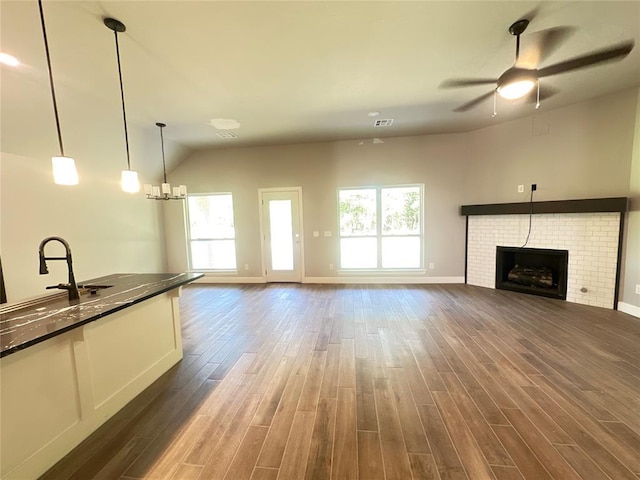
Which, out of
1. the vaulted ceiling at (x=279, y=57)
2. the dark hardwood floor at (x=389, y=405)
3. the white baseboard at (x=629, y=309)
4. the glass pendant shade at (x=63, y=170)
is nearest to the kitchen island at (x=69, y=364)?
the dark hardwood floor at (x=389, y=405)

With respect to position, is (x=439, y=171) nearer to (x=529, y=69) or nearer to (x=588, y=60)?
(x=588, y=60)

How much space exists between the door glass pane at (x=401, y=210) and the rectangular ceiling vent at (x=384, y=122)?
1.41 m

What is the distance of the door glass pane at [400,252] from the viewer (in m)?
5.70

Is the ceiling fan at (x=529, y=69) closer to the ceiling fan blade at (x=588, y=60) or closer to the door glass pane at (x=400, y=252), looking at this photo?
the ceiling fan blade at (x=588, y=60)

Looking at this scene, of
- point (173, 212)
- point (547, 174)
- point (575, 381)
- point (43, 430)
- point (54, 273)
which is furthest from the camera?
point (173, 212)

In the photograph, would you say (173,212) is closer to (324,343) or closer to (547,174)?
(324,343)

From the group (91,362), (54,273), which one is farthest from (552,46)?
(54,273)

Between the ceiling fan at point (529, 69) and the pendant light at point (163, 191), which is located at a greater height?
the ceiling fan at point (529, 69)

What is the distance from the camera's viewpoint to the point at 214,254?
6.27 m

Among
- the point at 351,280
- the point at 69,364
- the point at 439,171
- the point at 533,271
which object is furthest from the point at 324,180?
the point at 69,364

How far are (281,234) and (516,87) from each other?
185 inches

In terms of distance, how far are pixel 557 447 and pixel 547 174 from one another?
4.37 meters

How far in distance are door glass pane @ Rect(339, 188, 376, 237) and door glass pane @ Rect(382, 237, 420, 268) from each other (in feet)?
1.47

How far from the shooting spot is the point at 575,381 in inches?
88.4
